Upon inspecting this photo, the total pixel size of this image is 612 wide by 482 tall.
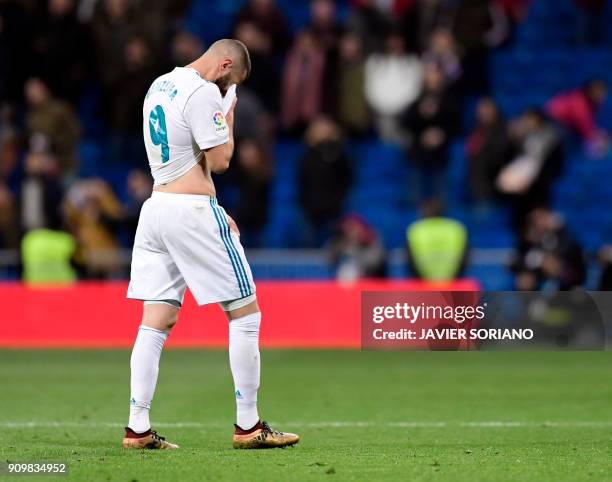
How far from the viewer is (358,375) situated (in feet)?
46.2

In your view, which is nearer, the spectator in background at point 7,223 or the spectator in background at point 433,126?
the spectator in background at point 7,223

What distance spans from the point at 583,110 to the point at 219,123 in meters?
14.3

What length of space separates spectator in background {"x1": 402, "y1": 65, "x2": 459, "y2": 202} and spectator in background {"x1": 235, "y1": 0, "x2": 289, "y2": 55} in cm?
228

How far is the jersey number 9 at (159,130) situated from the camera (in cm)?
816

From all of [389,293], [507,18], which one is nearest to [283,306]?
[507,18]

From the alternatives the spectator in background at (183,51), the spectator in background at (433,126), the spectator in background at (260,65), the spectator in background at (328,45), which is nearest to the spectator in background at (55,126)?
the spectator in background at (183,51)

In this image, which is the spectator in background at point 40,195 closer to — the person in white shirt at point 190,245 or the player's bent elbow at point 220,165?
the person in white shirt at point 190,245

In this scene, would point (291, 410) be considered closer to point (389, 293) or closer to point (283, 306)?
point (389, 293)

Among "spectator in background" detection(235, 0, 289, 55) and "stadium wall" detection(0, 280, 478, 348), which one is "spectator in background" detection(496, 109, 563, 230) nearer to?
"stadium wall" detection(0, 280, 478, 348)

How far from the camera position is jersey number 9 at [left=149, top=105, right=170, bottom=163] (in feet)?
26.8

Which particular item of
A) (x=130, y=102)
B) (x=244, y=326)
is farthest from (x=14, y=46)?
(x=244, y=326)

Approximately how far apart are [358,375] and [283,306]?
12.0 ft

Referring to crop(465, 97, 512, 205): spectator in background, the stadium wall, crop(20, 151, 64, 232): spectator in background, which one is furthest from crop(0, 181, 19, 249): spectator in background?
crop(465, 97, 512, 205): spectator in background

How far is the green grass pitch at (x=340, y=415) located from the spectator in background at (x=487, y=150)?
4082 mm
